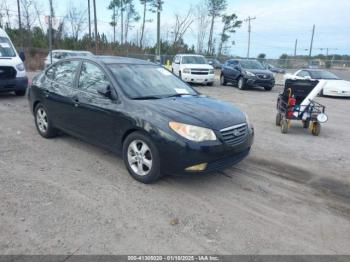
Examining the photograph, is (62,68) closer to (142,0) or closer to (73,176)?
(73,176)

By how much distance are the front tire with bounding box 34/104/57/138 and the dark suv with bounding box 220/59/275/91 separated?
12905 millimetres

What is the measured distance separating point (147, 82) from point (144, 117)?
41.8 inches

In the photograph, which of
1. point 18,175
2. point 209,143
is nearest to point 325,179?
point 209,143

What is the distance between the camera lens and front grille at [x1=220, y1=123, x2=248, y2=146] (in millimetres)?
4207

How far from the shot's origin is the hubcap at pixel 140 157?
429 cm

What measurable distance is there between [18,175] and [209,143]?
268cm

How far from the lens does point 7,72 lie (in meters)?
10.0

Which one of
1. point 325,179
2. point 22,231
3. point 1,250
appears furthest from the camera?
point 325,179

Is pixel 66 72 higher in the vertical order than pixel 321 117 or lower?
higher

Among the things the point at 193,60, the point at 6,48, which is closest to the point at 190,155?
the point at 6,48

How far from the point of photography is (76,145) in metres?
5.87

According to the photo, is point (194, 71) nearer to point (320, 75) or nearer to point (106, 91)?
point (320, 75)

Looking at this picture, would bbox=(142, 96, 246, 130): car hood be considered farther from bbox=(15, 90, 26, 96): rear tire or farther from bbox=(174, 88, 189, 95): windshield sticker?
bbox=(15, 90, 26, 96): rear tire

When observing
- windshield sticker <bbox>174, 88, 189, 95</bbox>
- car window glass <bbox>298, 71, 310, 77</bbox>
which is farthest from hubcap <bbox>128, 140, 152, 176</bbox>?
car window glass <bbox>298, 71, 310, 77</bbox>
